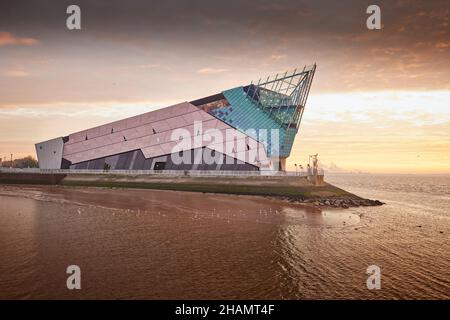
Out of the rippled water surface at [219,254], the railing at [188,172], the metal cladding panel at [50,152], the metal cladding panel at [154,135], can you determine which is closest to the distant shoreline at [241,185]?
the railing at [188,172]

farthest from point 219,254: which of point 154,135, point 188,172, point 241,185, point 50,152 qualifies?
point 50,152

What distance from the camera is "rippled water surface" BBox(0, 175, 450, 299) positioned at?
13.9 meters

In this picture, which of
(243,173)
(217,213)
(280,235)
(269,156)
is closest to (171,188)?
(243,173)

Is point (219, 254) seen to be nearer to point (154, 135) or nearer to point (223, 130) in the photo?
point (223, 130)

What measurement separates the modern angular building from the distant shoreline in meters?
8.31

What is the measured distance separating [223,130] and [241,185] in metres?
15.6

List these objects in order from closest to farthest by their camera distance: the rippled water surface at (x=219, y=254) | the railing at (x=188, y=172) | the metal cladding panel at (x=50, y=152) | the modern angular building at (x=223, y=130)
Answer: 1. the rippled water surface at (x=219, y=254)
2. the railing at (x=188, y=172)
3. the modern angular building at (x=223, y=130)
4. the metal cladding panel at (x=50, y=152)

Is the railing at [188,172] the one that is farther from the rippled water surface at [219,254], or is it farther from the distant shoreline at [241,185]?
the rippled water surface at [219,254]

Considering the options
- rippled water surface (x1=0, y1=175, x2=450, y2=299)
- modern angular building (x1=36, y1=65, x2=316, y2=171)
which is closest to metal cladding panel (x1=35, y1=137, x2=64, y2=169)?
modern angular building (x1=36, y1=65, x2=316, y2=171)

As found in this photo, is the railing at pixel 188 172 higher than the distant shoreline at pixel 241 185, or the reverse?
the railing at pixel 188 172

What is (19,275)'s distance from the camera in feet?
48.7

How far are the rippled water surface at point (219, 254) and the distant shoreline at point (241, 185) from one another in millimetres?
11580

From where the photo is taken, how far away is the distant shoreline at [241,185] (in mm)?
45562
